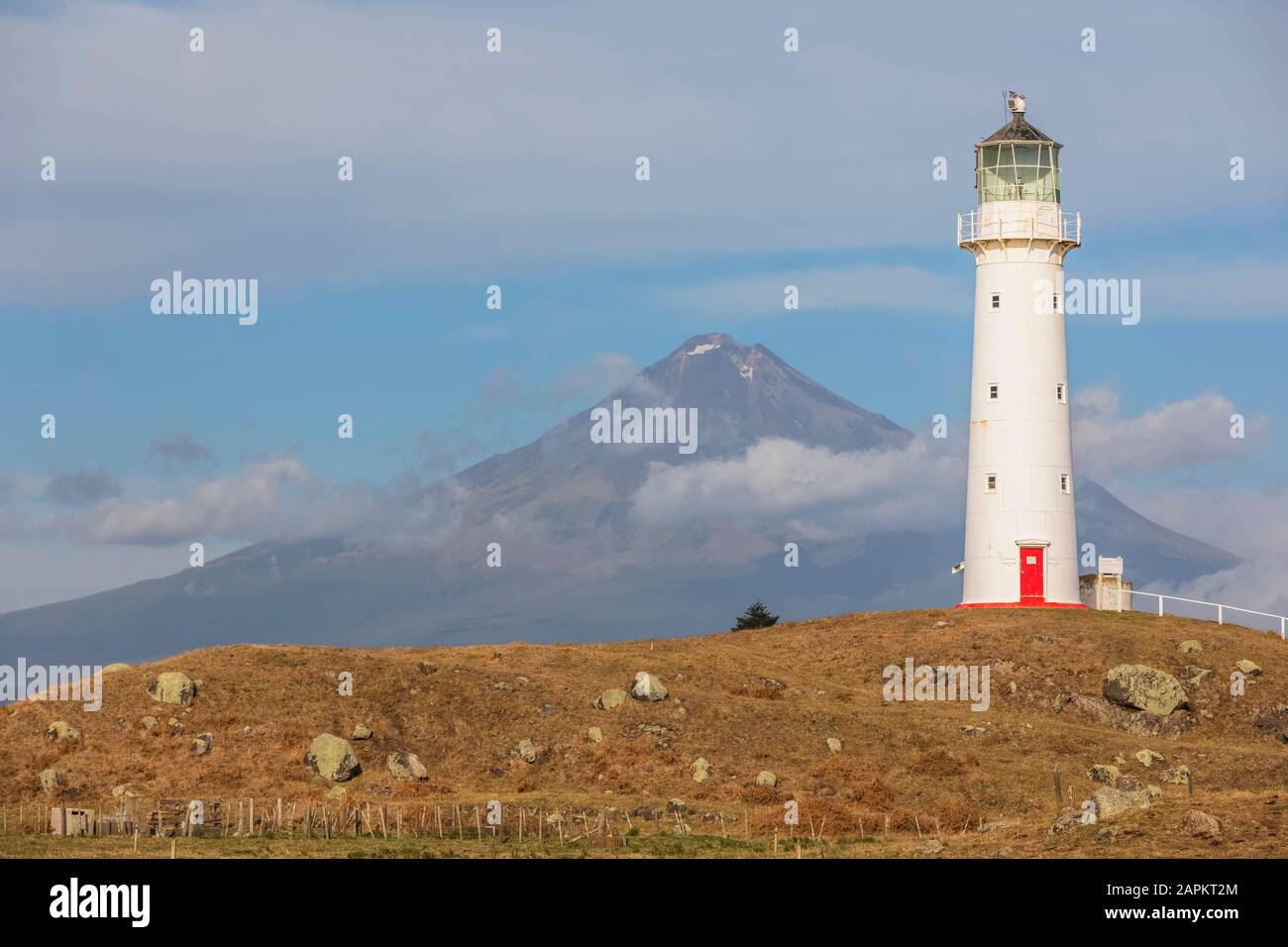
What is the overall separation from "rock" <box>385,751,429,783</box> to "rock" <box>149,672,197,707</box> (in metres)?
7.70

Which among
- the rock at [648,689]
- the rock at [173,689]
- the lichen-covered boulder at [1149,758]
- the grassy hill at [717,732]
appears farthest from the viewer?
the rock at [648,689]

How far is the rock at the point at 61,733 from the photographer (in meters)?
60.2

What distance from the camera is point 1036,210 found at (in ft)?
283

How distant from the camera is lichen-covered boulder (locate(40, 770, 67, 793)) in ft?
187

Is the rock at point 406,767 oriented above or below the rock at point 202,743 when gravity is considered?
below

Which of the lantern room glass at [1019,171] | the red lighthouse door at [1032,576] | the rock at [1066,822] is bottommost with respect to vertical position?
the rock at [1066,822]

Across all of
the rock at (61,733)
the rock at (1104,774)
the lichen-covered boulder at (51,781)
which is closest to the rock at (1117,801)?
the rock at (1104,774)

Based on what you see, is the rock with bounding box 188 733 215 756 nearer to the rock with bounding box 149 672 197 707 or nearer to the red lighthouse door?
the rock with bounding box 149 672 197 707

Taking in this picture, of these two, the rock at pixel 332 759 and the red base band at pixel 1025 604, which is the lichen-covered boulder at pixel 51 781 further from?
the red base band at pixel 1025 604

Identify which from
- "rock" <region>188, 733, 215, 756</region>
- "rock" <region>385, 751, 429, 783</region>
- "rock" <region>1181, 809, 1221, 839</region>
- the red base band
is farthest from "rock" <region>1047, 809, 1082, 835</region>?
the red base band

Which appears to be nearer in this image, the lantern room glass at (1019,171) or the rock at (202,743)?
the rock at (202,743)

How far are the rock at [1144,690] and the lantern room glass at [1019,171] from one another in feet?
84.5

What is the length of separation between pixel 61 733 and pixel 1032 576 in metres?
43.8

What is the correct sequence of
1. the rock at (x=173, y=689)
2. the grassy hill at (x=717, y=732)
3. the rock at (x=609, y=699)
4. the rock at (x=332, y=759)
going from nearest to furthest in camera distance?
the grassy hill at (x=717, y=732), the rock at (x=332, y=759), the rock at (x=173, y=689), the rock at (x=609, y=699)
